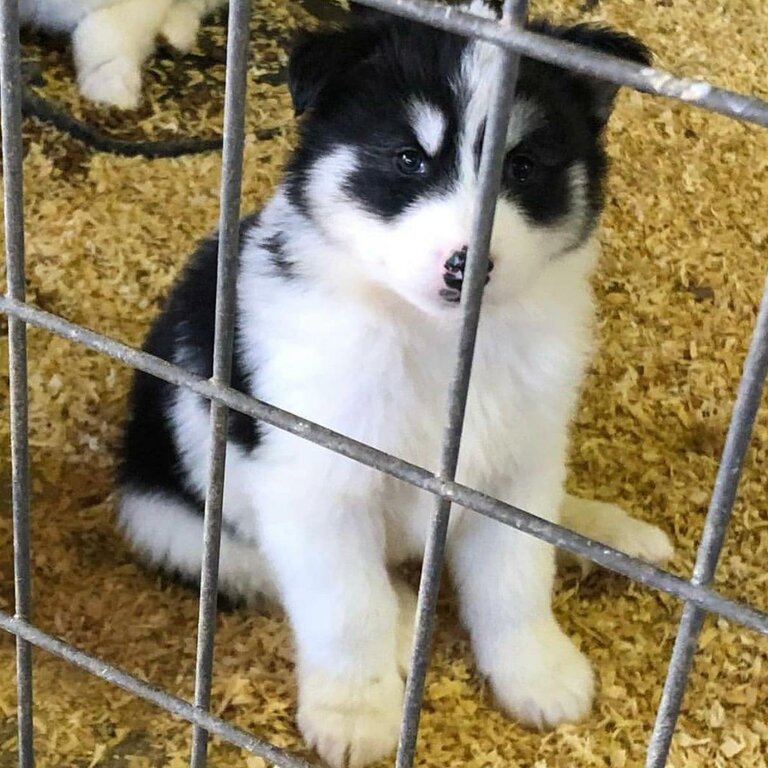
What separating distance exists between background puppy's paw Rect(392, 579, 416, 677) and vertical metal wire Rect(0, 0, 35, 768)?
1.91 feet

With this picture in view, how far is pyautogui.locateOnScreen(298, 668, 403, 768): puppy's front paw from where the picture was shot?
180 cm

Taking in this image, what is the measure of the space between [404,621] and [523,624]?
205mm

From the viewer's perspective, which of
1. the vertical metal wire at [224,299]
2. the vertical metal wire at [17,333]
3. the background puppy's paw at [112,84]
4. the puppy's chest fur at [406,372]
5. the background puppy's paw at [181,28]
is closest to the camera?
the vertical metal wire at [224,299]

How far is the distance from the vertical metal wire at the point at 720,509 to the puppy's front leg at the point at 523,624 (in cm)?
72

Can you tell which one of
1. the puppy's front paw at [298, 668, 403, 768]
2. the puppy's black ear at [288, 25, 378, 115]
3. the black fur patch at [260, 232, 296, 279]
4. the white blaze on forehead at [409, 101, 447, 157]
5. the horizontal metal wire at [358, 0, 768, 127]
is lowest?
the puppy's front paw at [298, 668, 403, 768]

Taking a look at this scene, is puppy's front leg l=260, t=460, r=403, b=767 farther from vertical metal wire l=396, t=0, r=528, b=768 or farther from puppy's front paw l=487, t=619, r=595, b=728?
vertical metal wire l=396, t=0, r=528, b=768

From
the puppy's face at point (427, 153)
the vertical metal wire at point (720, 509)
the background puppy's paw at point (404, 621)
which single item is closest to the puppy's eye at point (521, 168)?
the puppy's face at point (427, 153)

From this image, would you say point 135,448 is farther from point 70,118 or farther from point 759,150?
point 759,150

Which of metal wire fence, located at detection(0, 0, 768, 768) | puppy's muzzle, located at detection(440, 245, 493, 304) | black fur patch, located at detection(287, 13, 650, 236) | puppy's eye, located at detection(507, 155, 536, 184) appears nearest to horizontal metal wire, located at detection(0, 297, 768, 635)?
metal wire fence, located at detection(0, 0, 768, 768)

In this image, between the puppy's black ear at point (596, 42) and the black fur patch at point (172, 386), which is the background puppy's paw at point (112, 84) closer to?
the black fur patch at point (172, 386)

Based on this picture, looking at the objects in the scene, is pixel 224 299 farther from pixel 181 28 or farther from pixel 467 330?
pixel 181 28

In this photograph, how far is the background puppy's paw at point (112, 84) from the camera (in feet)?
10.3

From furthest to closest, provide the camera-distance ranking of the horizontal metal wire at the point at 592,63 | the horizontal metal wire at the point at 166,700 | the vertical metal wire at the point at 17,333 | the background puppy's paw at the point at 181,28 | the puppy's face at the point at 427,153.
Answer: the background puppy's paw at the point at 181,28 → the puppy's face at the point at 427,153 → the horizontal metal wire at the point at 166,700 → the vertical metal wire at the point at 17,333 → the horizontal metal wire at the point at 592,63

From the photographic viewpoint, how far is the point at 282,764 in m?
1.35
